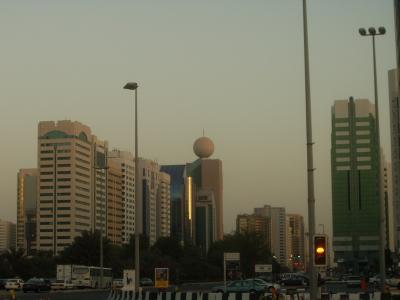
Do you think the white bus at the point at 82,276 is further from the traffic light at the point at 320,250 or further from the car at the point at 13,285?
the traffic light at the point at 320,250

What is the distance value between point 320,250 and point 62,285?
70.6 meters

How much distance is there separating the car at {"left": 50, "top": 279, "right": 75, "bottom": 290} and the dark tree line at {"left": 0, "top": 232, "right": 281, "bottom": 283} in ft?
51.1

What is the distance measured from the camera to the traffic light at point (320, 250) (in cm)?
2114

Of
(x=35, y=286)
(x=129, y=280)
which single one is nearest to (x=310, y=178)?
(x=129, y=280)

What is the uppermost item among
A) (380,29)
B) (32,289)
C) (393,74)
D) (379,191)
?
(393,74)

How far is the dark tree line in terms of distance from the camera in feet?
388

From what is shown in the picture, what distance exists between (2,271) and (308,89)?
326 feet

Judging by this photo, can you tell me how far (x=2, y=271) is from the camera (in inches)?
4579

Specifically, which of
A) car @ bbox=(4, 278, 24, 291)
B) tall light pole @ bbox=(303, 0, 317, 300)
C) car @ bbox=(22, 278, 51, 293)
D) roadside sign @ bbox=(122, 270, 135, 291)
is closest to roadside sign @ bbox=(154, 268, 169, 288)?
roadside sign @ bbox=(122, 270, 135, 291)

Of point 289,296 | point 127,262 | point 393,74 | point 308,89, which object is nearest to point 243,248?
point 127,262

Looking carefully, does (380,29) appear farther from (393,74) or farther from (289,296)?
(393,74)

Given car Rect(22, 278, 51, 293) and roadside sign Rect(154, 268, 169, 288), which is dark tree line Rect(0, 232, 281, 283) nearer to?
car Rect(22, 278, 51, 293)

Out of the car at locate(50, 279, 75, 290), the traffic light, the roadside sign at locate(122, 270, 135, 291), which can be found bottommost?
the car at locate(50, 279, 75, 290)

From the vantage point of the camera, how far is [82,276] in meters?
91.4
